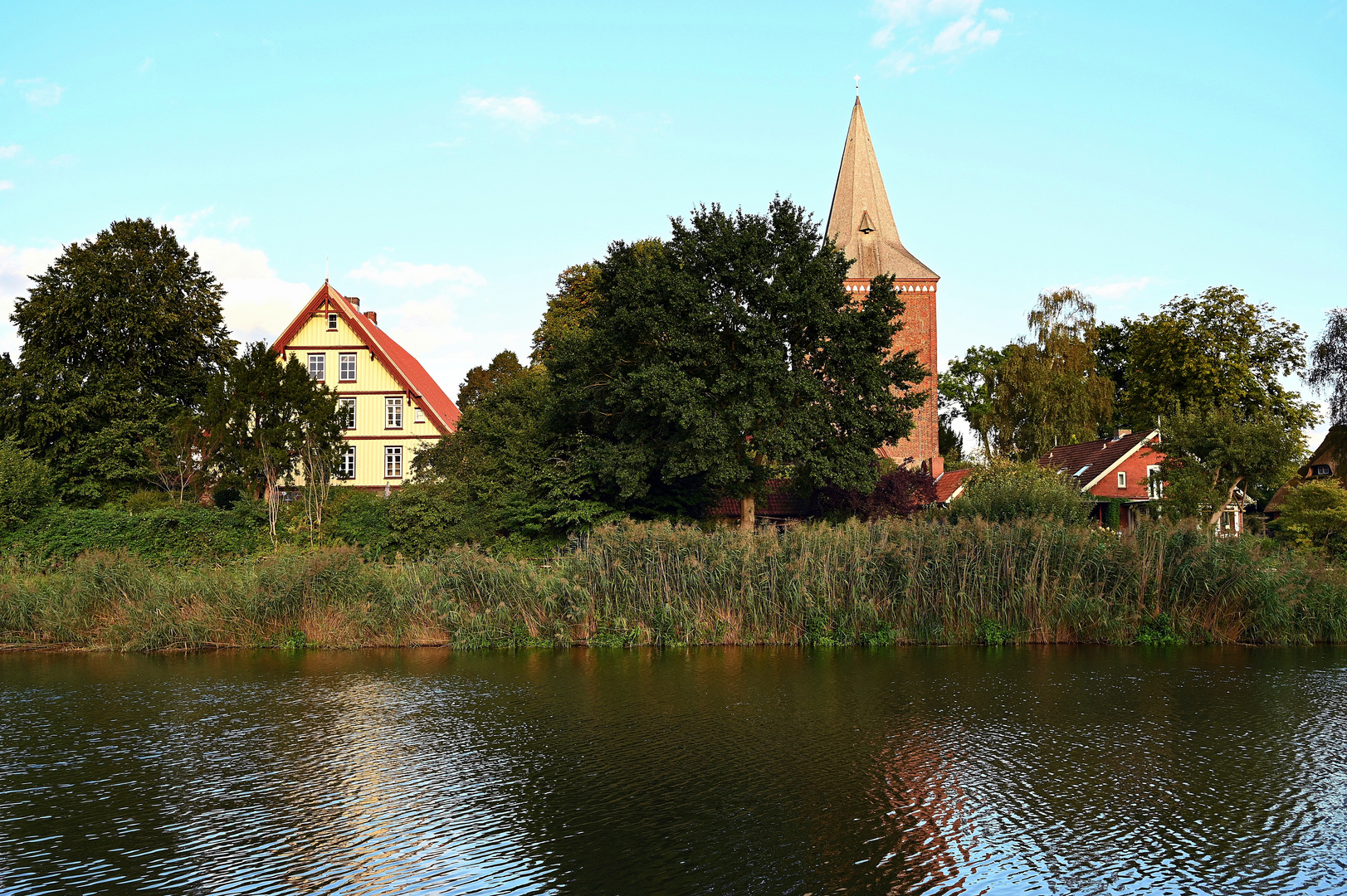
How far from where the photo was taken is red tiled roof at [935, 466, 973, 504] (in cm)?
4159

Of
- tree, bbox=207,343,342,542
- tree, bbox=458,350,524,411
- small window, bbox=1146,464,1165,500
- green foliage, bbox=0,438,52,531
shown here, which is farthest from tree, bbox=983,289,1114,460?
green foliage, bbox=0,438,52,531

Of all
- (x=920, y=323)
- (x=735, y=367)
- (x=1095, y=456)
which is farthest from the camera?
→ (x=920, y=323)

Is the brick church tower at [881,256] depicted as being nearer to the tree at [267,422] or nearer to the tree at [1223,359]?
the tree at [1223,359]

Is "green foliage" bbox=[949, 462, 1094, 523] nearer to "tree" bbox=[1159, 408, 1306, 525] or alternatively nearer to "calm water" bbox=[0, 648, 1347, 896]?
"tree" bbox=[1159, 408, 1306, 525]

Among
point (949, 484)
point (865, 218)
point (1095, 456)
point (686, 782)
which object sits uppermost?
point (865, 218)

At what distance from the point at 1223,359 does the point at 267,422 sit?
1502 inches

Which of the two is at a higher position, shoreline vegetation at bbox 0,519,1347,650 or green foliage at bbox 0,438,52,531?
green foliage at bbox 0,438,52,531

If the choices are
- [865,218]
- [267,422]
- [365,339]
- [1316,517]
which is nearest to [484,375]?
[365,339]

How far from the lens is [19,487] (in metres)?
28.4

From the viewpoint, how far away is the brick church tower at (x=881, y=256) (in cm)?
4881

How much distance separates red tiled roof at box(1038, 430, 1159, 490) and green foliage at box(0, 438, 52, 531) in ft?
113

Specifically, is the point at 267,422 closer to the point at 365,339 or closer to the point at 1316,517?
the point at 365,339

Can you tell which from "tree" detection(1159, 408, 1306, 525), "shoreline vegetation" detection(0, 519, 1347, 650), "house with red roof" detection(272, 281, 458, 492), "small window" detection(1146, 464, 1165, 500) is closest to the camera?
"shoreline vegetation" detection(0, 519, 1347, 650)

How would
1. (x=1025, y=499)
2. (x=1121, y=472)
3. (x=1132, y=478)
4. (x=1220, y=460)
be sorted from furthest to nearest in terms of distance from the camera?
1. (x=1132, y=478)
2. (x=1121, y=472)
3. (x=1220, y=460)
4. (x=1025, y=499)
